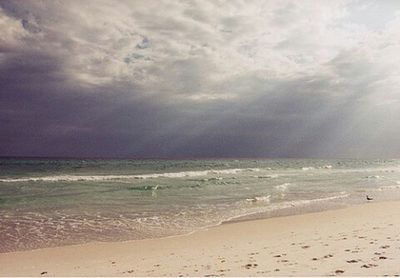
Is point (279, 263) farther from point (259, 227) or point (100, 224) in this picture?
point (100, 224)

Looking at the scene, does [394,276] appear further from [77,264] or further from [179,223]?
[179,223]

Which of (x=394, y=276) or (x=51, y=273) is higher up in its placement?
(x=394, y=276)

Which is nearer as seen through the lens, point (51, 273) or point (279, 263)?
point (279, 263)

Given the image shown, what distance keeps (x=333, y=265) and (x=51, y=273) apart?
6.39 m

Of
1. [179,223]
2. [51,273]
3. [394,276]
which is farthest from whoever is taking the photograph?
[179,223]

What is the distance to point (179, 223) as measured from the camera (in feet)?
49.8

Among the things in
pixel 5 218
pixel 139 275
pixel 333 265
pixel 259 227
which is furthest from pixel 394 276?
pixel 5 218

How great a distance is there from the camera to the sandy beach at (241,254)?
23.3 feet

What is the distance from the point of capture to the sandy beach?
7.11 metres

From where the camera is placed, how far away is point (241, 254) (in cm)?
940

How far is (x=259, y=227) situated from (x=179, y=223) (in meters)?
3.37

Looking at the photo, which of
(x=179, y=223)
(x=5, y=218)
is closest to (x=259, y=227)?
(x=179, y=223)

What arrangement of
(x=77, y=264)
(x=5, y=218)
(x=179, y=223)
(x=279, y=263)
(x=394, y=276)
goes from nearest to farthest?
(x=394, y=276), (x=279, y=263), (x=77, y=264), (x=179, y=223), (x=5, y=218)

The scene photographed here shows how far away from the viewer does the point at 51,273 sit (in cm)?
859
